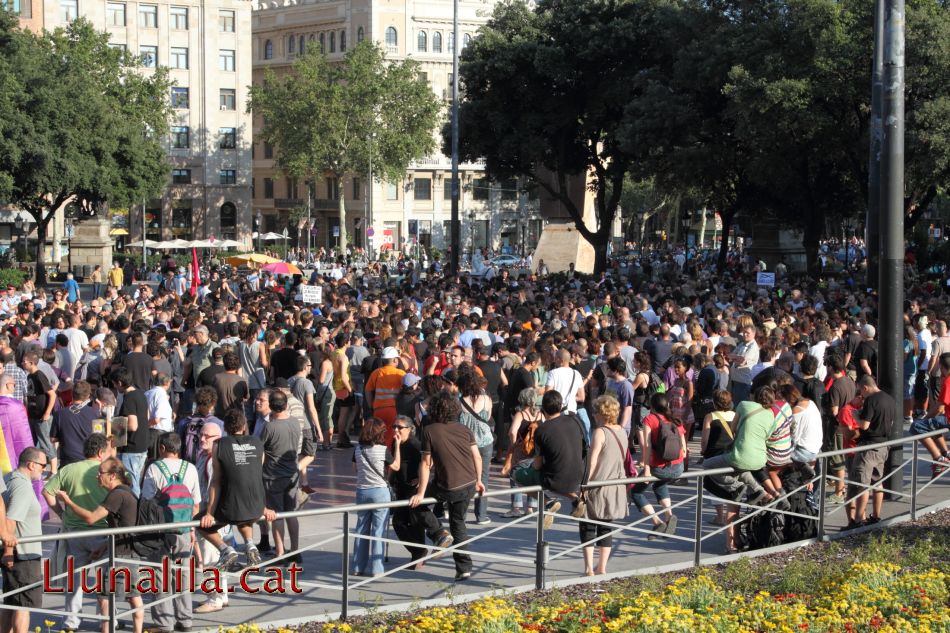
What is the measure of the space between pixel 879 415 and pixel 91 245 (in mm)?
47756

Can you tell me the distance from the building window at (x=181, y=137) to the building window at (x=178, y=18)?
6.48 meters

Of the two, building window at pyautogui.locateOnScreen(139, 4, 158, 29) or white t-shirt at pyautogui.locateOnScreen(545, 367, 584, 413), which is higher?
building window at pyautogui.locateOnScreen(139, 4, 158, 29)

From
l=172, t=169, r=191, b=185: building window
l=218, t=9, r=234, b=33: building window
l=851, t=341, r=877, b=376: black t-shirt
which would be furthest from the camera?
l=172, t=169, r=191, b=185: building window

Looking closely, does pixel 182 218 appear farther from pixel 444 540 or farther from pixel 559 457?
pixel 559 457

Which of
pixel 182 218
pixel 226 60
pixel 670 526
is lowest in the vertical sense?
pixel 670 526

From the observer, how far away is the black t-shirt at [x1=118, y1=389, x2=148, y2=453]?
1172cm

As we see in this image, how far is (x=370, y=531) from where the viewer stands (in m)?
9.84

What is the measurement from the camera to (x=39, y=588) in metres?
8.09

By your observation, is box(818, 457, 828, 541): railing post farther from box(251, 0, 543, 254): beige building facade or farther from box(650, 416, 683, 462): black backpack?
box(251, 0, 543, 254): beige building facade

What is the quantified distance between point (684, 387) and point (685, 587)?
510cm

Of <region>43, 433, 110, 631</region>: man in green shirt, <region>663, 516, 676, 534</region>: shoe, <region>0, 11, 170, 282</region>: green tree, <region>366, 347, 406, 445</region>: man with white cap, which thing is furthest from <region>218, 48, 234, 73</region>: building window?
<region>43, 433, 110, 631</region>: man in green shirt

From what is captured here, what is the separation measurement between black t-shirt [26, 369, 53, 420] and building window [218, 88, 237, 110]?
71.6 meters

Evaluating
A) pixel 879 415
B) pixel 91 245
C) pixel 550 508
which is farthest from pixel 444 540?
pixel 91 245

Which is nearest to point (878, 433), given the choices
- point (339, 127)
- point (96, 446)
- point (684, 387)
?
point (684, 387)
